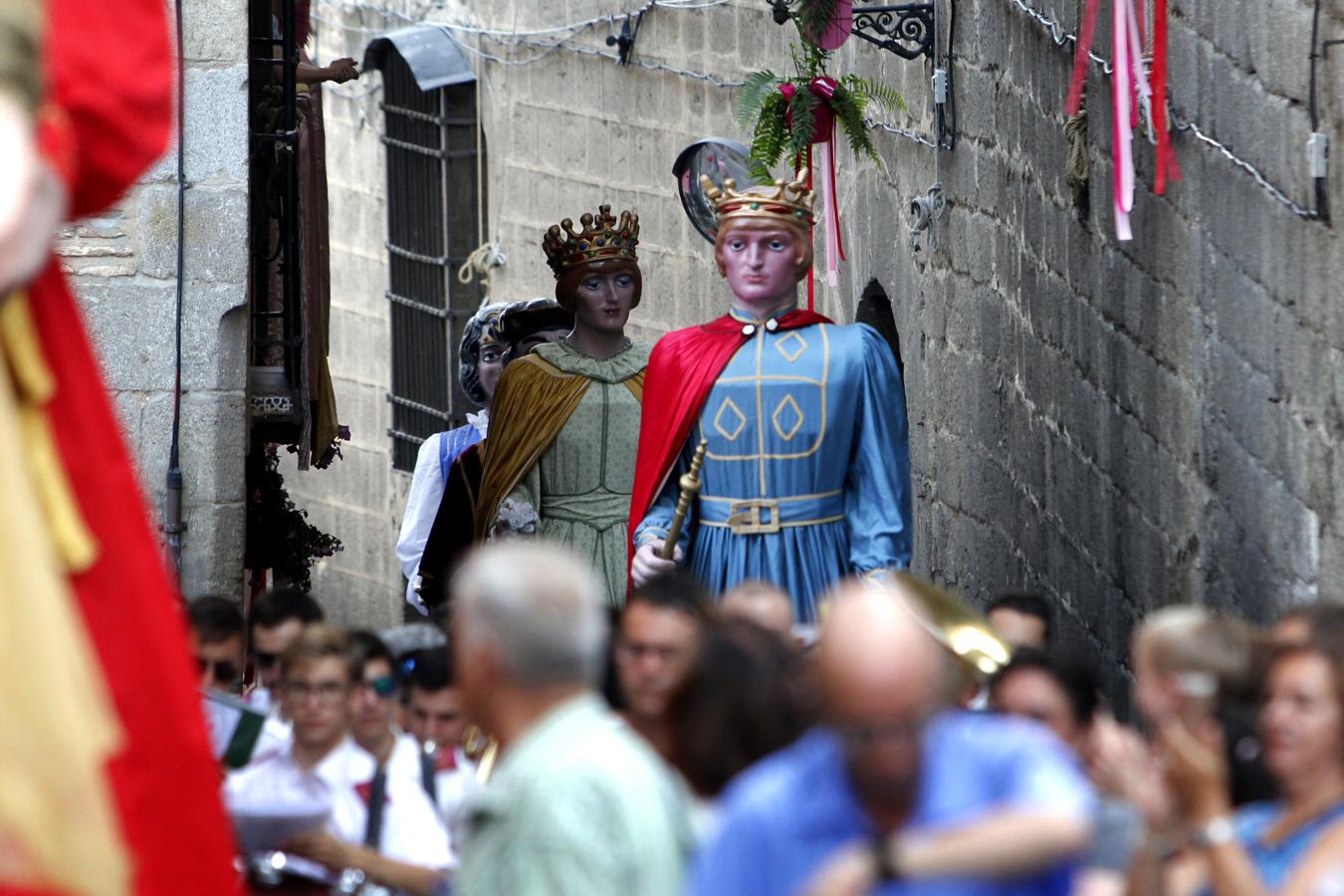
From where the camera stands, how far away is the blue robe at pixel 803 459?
273 inches

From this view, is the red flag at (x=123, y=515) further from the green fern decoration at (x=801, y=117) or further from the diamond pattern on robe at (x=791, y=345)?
the green fern decoration at (x=801, y=117)

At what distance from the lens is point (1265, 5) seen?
6293 millimetres

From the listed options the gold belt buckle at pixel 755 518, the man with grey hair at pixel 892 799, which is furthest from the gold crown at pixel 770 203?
the man with grey hair at pixel 892 799

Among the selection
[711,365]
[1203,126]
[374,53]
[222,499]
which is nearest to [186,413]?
[222,499]

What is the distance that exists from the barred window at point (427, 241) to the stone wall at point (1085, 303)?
7.67 feet

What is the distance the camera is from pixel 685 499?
23.2 feet


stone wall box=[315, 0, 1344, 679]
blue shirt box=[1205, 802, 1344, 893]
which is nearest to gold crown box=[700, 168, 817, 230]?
stone wall box=[315, 0, 1344, 679]

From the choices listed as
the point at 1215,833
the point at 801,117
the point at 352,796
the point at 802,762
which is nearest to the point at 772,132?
the point at 801,117

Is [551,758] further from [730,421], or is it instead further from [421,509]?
[421,509]

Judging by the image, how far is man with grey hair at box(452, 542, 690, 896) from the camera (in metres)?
3.12

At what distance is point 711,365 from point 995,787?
157 inches

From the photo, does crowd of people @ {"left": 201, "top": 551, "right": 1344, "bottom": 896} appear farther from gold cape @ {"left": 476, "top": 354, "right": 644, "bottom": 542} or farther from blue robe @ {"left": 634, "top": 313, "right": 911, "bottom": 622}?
gold cape @ {"left": 476, "top": 354, "right": 644, "bottom": 542}

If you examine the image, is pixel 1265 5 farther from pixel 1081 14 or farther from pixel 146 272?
pixel 146 272

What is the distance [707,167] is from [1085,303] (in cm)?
243
